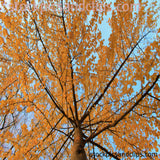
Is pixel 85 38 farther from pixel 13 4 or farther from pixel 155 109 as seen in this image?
pixel 155 109

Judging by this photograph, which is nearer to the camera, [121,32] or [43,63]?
[43,63]

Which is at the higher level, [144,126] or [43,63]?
[43,63]

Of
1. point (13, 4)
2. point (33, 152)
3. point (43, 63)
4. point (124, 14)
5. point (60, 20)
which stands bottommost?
point (33, 152)

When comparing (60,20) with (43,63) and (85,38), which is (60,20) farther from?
(43,63)

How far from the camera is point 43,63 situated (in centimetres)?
241

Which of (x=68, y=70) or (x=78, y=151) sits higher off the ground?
(x=68, y=70)

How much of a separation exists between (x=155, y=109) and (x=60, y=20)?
9.16ft

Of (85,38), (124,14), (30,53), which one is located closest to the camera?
(30,53)

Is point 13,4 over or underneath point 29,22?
over

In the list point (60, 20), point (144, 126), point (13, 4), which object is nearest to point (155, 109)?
point (144, 126)

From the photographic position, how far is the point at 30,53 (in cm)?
235

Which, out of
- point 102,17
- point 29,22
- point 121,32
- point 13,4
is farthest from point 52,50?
point 121,32

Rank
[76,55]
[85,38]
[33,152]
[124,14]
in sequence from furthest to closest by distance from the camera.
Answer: [124,14] → [85,38] → [76,55] → [33,152]

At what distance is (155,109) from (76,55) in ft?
5.94
